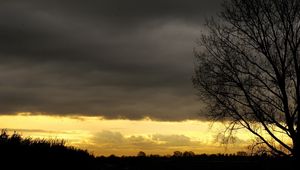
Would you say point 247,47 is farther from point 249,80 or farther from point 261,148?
point 261,148

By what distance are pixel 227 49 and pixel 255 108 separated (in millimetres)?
3809

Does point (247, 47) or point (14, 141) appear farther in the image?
point (247, 47)

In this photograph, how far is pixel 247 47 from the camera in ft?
86.3

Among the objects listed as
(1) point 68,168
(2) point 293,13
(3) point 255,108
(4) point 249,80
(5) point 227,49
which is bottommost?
(1) point 68,168

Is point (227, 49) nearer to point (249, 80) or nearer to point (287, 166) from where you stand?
point (249, 80)

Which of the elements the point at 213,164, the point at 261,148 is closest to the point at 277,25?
the point at 261,148

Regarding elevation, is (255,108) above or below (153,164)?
above

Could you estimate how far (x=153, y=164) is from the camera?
28281mm

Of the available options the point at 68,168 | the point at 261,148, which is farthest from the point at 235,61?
the point at 68,168

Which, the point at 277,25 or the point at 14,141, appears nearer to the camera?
the point at 14,141

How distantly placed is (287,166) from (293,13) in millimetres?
8582

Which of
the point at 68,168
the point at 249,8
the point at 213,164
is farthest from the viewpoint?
the point at 213,164

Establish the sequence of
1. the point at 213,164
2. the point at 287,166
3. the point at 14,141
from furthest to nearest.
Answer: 1. the point at 213,164
2. the point at 287,166
3. the point at 14,141

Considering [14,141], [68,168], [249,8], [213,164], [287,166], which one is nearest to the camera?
[14,141]
